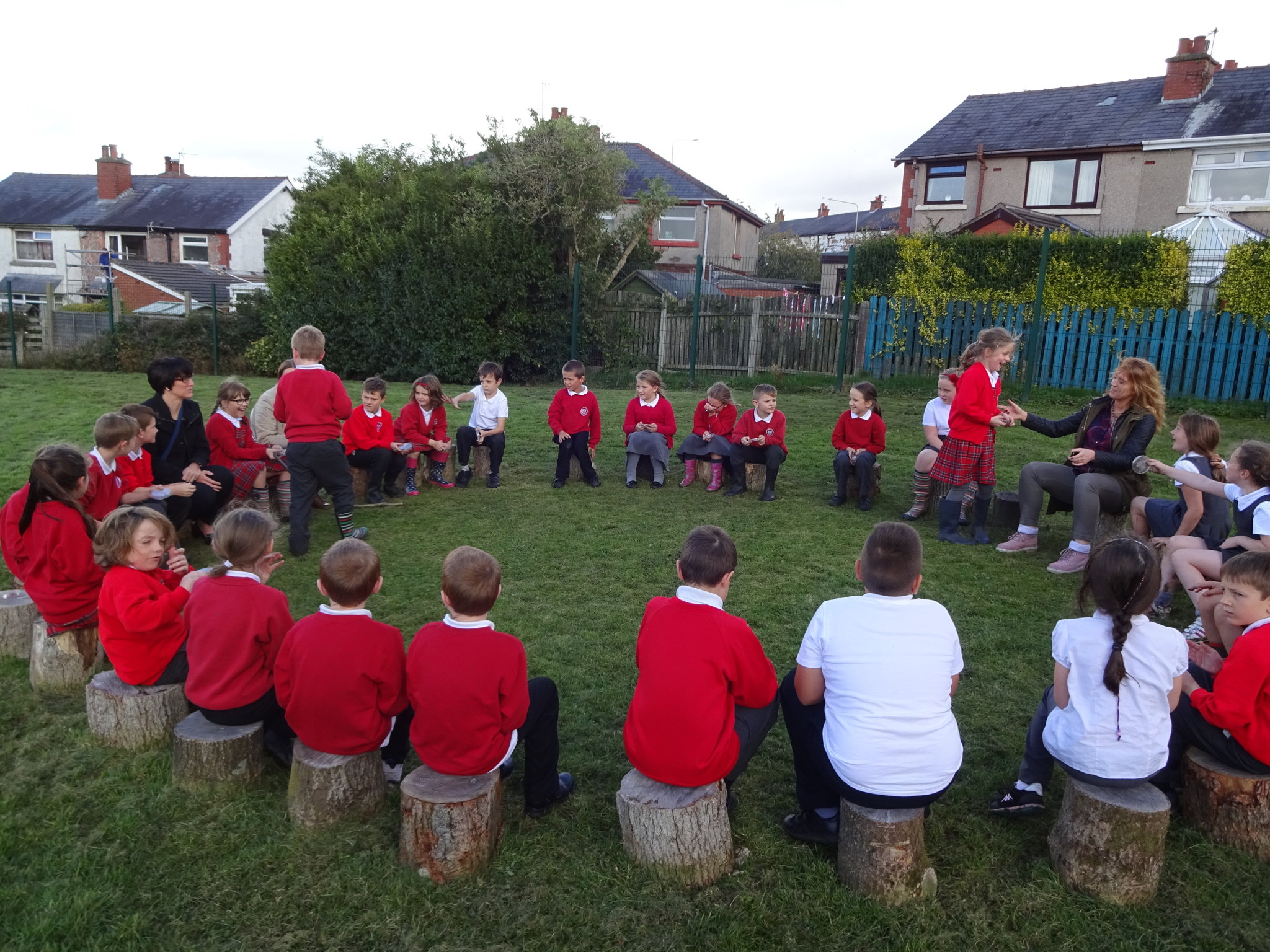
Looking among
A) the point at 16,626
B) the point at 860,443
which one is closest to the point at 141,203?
the point at 860,443

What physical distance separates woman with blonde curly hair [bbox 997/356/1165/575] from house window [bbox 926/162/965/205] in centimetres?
2198

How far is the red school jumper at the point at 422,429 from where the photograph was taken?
848cm

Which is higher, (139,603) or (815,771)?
(139,603)

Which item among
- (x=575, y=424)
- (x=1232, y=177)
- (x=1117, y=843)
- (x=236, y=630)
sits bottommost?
(x=1117, y=843)

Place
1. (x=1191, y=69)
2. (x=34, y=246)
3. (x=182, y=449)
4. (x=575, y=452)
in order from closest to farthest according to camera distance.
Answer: (x=182, y=449)
(x=575, y=452)
(x=1191, y=69)
(x=34, y=246)

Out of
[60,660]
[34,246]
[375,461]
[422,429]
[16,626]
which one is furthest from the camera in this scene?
[34,246]

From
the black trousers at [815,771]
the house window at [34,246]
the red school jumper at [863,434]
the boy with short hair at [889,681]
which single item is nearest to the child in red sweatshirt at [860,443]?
the red school jumper at [863,434]

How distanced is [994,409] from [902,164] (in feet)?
73.6

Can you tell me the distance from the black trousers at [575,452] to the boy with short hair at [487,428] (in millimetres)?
130

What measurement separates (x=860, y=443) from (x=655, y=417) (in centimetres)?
207

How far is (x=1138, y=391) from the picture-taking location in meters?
6.19

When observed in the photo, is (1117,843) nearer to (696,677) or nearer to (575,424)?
(696,677)

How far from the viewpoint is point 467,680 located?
9.97 feet

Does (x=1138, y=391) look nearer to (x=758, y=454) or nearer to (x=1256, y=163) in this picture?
(x=758, y=454)
